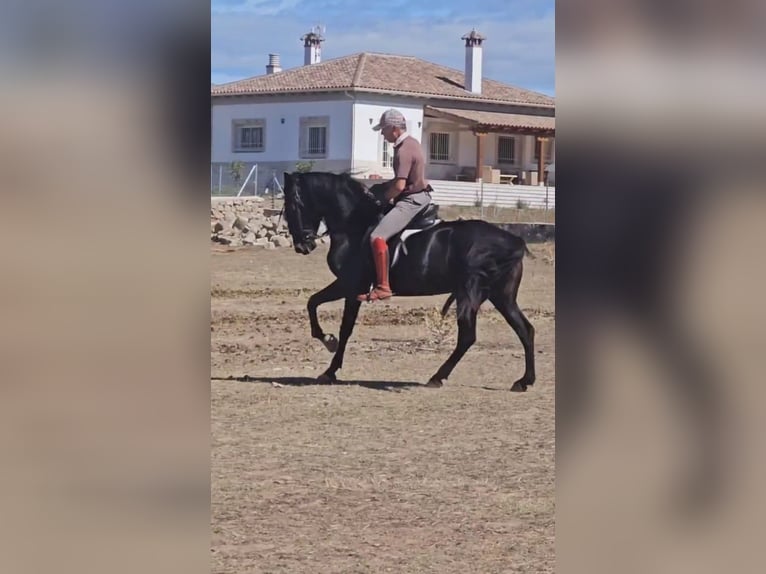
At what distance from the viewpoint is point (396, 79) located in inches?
379

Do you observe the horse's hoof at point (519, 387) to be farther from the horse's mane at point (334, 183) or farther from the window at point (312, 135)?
the window at point (312, 135)

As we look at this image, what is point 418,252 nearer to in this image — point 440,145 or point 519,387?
point 519,387

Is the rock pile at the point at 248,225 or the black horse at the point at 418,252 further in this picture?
the rock pile at the point at 248,225

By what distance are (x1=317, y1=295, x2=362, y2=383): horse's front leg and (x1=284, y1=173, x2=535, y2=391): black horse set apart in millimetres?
19

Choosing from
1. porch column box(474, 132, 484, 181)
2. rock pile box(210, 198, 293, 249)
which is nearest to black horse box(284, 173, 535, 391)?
porch column box(474, 132, 484, 181)

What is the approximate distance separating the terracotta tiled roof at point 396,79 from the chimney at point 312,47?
0.49 meters

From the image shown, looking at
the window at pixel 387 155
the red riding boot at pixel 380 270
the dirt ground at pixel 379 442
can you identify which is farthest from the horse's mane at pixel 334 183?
the dirt ground at pixel 379 442

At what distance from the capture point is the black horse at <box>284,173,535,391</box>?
7.70 metres

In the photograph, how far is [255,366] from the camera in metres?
9.01

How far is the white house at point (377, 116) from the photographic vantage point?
9.30 m

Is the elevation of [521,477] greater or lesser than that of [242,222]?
lesser
